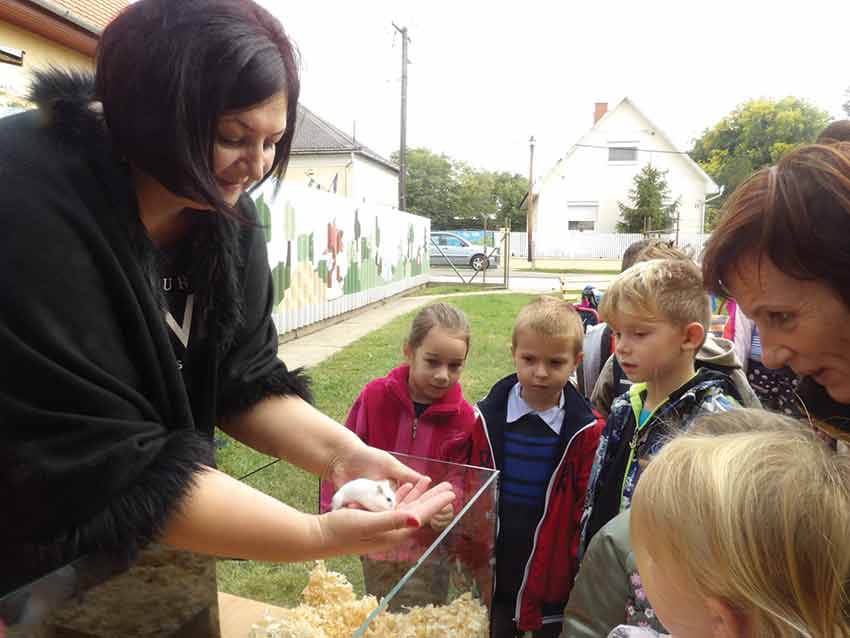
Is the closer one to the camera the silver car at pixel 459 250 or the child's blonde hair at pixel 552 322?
the child's blonde hair at pixel 552 322

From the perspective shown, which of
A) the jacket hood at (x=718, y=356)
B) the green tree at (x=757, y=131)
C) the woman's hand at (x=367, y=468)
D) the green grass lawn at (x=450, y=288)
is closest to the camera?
the woman's hand at (x=367, y=468)

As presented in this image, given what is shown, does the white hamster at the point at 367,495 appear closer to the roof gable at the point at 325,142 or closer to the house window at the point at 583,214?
the roof gable at the point at 325,142

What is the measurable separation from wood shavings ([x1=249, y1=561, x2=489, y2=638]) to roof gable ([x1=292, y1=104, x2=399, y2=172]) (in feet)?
79.5

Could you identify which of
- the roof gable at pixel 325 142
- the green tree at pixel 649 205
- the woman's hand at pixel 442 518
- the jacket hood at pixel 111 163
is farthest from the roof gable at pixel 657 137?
the woman's hand at pixel 442 518

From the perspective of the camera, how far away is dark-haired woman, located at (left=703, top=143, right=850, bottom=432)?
123cm

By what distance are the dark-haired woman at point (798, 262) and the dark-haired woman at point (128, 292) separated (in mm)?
772

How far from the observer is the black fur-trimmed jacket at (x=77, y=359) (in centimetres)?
100

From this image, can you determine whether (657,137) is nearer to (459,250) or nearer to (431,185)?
(459,250)

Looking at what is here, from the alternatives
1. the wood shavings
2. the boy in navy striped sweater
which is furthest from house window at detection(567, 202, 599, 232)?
the wood shavings

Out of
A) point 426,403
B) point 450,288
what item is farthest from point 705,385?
point 450,288

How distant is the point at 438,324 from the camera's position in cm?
269

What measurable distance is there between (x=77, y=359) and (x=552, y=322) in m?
1.74

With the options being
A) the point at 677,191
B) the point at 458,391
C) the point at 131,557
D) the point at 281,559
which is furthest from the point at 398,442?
the point at 677,191

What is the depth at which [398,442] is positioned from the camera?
102 inches
